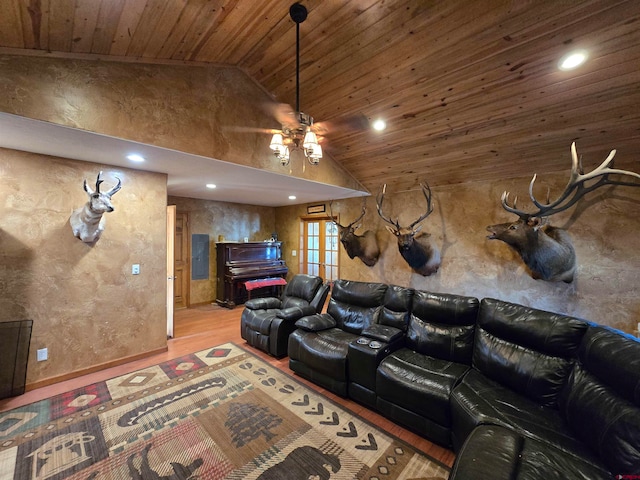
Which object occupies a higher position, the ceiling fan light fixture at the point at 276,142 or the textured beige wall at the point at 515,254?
the ceiling fan light fixture at the point at 276,142

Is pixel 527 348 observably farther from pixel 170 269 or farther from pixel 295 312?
pixel 170 269

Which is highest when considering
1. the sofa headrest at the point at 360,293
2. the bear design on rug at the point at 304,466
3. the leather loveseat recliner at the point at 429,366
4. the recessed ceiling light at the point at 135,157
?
the recessed ceiling light at the point at 135,157

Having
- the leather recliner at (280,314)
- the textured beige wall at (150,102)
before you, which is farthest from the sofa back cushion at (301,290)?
the textured beige wall at (150,102)

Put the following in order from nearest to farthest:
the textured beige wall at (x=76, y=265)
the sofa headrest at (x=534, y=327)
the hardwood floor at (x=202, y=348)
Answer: the sofa headrest at (x=534, y=327) < the hardwood floor at (x=202, y=348) < the textured beige wall at (x=76, y=265)

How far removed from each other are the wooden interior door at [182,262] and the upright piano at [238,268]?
26.1 inches

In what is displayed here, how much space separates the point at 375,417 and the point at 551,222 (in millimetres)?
3237

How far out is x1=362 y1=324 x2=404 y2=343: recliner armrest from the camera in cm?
263

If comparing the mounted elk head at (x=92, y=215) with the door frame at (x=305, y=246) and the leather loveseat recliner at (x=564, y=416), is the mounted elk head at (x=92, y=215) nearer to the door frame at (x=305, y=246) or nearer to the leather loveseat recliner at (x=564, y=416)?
the leather loveseat recliner at (x=564, y=416)

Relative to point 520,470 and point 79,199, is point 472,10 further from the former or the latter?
point 79,199

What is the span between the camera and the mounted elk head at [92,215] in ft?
8.91

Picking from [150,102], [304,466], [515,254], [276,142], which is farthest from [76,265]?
[515,254]

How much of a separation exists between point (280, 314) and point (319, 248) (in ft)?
10.1

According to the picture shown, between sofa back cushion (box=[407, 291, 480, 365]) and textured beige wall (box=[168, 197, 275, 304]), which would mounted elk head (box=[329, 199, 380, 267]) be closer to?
sofa back cushion (box=[407, 291, 480, 365])

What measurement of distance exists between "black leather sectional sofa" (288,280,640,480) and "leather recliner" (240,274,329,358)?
14.0 inches
